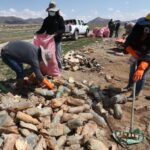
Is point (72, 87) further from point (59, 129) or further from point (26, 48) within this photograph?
point (59, 129)

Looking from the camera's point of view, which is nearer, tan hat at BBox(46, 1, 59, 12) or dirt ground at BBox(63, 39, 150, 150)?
dirt ground at BBox(63, 39, 150, 150)

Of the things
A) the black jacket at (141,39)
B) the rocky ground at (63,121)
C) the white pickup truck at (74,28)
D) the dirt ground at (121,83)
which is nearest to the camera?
the rocky ground at (63,121)

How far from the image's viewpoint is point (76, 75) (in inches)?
340

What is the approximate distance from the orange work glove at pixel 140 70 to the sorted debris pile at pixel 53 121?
68cm

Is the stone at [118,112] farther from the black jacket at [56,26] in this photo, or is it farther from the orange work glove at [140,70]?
the black jacket at [56,26]

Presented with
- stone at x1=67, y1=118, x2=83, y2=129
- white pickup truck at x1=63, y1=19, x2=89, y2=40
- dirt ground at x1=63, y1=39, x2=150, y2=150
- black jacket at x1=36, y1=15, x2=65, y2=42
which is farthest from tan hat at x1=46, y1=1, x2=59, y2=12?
white pickup truck at x1=63, y1=19, x2=89, y2=40

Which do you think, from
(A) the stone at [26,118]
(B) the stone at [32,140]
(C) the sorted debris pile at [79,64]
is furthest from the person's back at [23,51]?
(C) the sorted debris pile at [79,64]

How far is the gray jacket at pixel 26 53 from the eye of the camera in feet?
19.3

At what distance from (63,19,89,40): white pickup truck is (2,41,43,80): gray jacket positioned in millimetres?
15084

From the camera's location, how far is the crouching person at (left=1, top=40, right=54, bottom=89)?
19.4 feet

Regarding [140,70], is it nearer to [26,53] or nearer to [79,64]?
[26,53]

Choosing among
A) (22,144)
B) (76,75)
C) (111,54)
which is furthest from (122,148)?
(111,54)

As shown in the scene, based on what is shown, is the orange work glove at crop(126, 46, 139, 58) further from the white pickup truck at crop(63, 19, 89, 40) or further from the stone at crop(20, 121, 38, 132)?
the white pickup truck at crop(63, 19, 89, 40)

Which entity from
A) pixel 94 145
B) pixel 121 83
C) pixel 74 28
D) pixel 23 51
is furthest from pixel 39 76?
pixel 74 28
